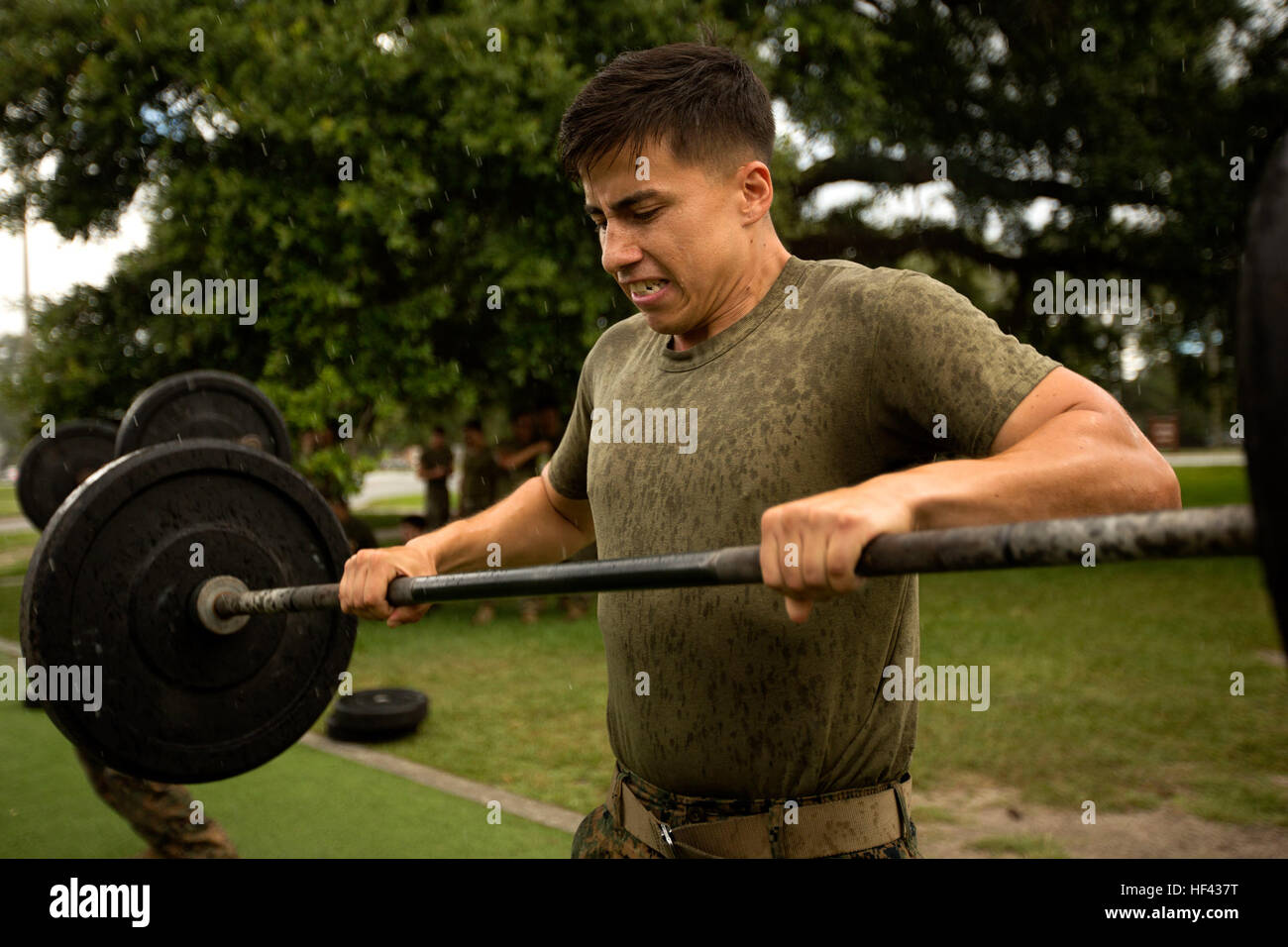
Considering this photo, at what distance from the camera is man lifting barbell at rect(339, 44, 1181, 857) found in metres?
1.25

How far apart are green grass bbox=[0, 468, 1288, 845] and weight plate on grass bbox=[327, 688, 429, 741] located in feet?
0.34

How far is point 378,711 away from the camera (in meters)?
4.80

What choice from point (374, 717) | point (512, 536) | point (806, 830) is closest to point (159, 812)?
point (374, 717)

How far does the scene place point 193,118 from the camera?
6.86m

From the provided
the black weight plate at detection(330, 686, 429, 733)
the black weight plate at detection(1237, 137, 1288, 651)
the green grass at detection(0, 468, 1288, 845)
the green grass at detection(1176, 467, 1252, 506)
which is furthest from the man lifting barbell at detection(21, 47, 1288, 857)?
the green grass at detection(1176, 467, 1252, 506)

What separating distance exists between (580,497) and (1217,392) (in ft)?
34.1

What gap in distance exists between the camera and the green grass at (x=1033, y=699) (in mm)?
4117

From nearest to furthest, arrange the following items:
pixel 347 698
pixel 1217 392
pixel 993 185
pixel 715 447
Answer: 1. pixel 715 447
2. pixel 347 698
3. pixel 993 185
4. pixel 1217 392

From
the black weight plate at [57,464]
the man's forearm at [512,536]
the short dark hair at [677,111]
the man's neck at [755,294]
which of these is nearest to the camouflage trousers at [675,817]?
the man's forearm at [512,536]

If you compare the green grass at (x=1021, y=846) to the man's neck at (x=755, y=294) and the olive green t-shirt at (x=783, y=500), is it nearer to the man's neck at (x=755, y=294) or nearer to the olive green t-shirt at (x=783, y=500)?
the olive green t-shirt at (x=783, y=500)

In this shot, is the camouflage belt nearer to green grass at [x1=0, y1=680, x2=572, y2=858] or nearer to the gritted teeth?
the gritted teeth

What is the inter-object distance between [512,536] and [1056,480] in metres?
1.14
